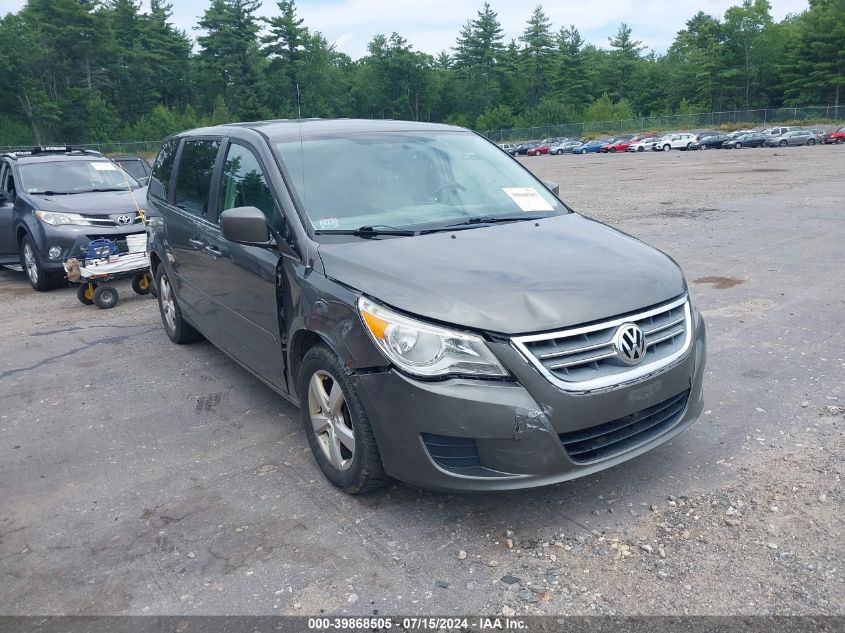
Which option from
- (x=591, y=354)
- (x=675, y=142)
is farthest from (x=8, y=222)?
(x=675, y=142)

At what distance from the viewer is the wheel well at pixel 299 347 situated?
3.77 metres

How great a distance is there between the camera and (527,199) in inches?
184

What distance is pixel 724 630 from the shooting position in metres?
2.64

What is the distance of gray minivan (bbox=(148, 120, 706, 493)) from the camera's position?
3066mm

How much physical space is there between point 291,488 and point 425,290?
1390mm

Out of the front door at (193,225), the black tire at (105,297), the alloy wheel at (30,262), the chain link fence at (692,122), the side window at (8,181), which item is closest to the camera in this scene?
the front door at (193,225)

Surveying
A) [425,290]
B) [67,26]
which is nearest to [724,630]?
[425,290]

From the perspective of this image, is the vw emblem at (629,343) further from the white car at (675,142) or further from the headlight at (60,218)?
the white car at (675,142)

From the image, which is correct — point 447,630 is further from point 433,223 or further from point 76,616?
point 433,223

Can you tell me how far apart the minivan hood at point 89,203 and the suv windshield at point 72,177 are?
1.05 feet

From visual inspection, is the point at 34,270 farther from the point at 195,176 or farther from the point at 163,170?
the point at 195,176

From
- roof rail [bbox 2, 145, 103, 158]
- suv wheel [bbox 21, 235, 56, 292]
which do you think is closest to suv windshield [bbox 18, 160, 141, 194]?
roof rail [bbox 2, 145, 103, 158]

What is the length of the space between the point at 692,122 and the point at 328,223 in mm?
75634

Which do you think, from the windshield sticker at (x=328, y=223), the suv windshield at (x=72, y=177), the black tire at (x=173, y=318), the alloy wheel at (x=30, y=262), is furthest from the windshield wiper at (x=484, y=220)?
the suv windshield at (x=72, y=177)
